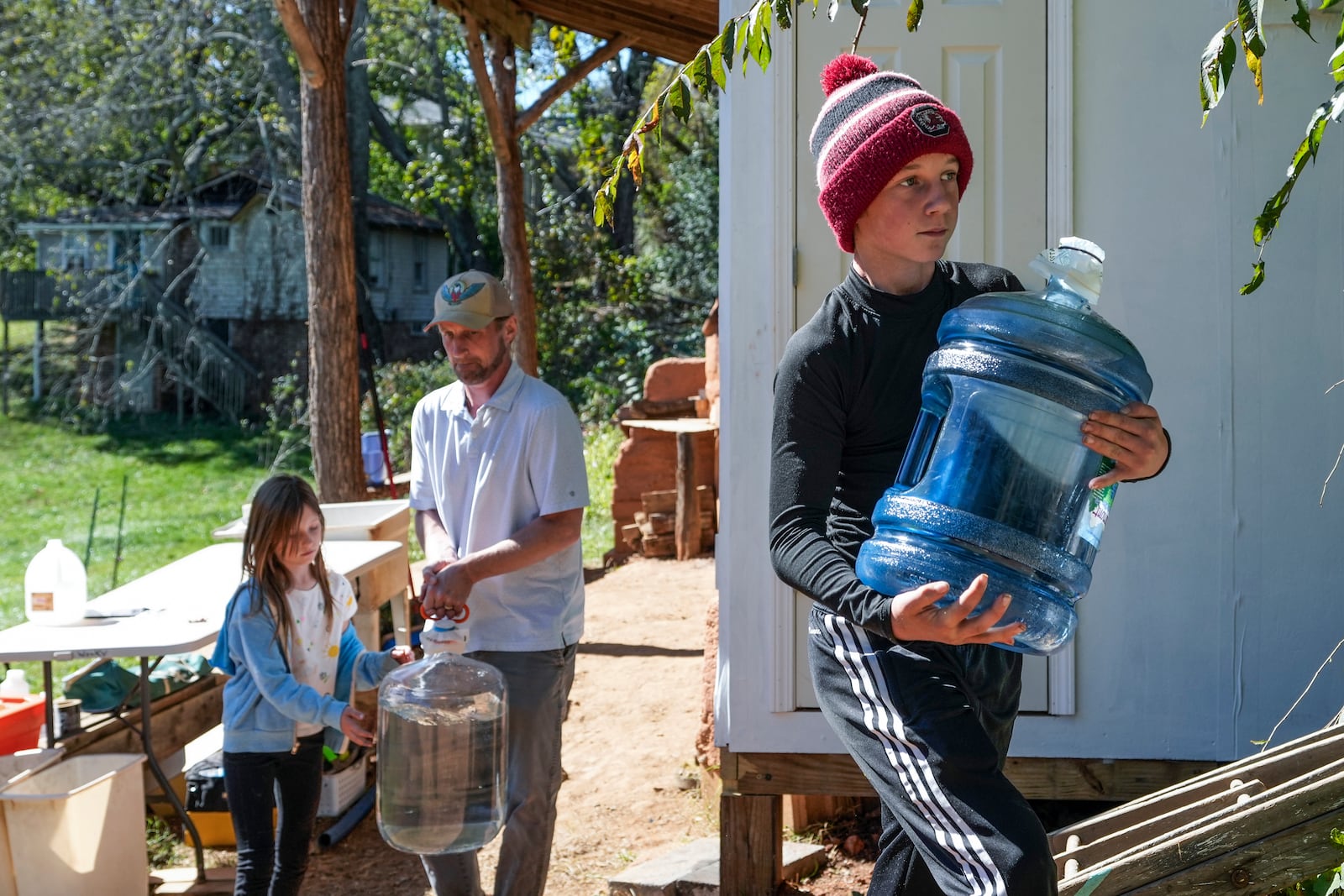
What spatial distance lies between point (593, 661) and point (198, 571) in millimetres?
3381

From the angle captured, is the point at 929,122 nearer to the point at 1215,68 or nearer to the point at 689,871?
the point at 1215,68

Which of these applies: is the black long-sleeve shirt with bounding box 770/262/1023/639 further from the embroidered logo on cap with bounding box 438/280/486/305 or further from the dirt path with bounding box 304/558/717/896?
the dirt path with bounding box 304/558/717/896

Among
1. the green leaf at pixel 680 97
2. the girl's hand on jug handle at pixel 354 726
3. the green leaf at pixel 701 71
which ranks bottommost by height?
the girl's hand on jug handle at pixel 354 726

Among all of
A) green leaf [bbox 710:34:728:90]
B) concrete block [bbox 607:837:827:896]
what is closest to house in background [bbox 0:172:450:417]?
concrete block [bbox 607:837:827:896]

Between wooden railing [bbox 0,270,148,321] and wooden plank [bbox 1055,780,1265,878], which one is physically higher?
wooden railing [bbox 0,270,148,321]

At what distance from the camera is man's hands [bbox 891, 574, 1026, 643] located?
208 cm

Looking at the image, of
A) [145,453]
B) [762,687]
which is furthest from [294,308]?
[762,687]

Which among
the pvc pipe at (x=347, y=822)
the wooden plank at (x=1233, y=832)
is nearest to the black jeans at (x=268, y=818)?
the pvc pipe at (x=347, y=822)

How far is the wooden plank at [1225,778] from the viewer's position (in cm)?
340

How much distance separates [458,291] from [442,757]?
1600mm

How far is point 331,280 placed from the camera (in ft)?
27.7

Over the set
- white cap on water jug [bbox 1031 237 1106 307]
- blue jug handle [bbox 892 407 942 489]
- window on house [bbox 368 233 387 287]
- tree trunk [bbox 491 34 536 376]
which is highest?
window on house [bbox 368 233 387 287]

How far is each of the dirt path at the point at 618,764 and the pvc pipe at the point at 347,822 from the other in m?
0.04

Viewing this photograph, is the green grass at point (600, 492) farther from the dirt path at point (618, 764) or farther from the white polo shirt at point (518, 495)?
A: the white polo shirt at point (518, 495)
